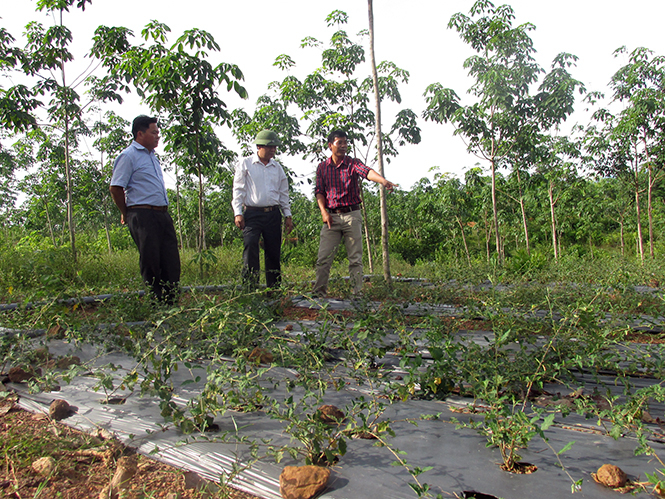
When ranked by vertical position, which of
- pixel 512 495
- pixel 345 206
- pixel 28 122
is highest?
pixel 28 122

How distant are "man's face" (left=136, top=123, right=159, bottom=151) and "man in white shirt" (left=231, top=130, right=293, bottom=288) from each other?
0.75 meters

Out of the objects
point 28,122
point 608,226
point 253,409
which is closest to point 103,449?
point 253,409

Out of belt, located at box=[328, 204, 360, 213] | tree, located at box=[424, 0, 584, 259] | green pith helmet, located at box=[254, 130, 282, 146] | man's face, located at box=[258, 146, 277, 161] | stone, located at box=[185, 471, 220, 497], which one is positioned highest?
tree, located at box=[424, 0, 584, 259]

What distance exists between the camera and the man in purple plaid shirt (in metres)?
3.96

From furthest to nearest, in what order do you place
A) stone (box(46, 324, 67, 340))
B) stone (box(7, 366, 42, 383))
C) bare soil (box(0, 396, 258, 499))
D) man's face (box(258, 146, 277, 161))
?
man's face (box(258, 146, 277, 161))
stone (box(46, 324, 67, 340))
stone (box(7, 366, 42, 383))
bare soil (box(0, 396, 258, 499))

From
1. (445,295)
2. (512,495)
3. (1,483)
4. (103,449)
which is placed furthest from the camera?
(445,295)

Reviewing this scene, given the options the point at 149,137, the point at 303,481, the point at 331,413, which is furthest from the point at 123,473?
the point at 149,137

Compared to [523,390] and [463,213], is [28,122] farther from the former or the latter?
[463,213]

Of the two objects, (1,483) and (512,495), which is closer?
(512,495)

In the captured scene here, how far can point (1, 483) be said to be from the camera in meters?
1.19

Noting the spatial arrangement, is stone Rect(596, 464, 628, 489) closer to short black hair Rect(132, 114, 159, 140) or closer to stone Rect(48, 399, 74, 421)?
stone Rect(48, 399, 74, 421)

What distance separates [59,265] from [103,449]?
4.53 m

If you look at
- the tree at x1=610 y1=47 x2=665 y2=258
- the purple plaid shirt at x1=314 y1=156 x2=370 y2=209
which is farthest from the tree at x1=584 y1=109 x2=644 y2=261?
the purple plaid shirt at x1=314 y1=156 x2=370 y2=209

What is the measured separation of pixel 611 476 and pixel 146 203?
125 inches
